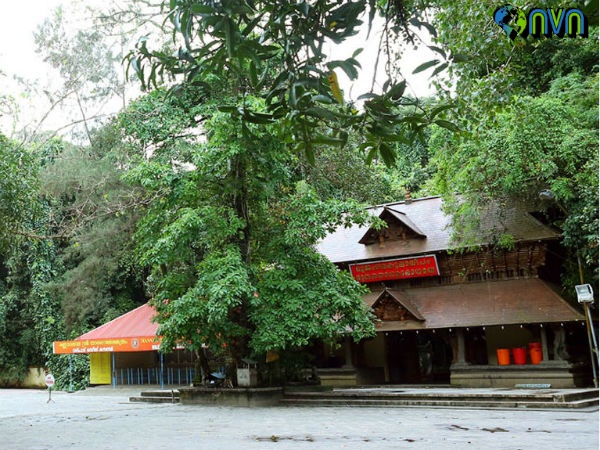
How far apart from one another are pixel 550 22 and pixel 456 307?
629 inches

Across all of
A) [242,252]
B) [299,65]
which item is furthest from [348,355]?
[299,65]

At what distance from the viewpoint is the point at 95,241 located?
87.4 ft

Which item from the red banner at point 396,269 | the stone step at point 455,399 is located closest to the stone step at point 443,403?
the stone step at point 455,399

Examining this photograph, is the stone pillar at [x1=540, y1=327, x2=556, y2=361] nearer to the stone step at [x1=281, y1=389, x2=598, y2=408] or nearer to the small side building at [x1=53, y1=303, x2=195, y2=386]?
the stone step at [x1=281, y1=389, x2=598, y2=408]

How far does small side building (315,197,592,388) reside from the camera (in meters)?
17.6

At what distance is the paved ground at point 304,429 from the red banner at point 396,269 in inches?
238

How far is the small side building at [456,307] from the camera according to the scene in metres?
17.6

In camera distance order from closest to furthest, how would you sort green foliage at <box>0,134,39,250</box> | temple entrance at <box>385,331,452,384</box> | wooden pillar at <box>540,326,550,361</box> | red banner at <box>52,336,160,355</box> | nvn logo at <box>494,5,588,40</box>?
nvn logo at <box>494,5,588,40</box>, green foliage at <box>0,134,39,250</box>, wooden pillar at <box>540,326,550,361</box>, temple entrance at <box>385,331,452,384</box>, red banner at <box>52,336,160,355</box>

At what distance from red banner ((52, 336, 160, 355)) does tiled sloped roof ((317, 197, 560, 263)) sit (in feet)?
21.8

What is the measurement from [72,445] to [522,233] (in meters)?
12.9

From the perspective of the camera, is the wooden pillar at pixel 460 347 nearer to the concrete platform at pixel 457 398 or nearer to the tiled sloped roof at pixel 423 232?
the concrete platform at pixel 457 398

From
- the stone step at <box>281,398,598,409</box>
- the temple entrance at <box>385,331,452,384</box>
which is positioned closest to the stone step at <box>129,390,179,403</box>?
the stone step at <box>281,398,598,409</box>

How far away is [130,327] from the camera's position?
81.6 feet

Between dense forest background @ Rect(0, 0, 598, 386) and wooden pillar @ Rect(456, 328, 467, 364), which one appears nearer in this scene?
dense forest background @ Rect(0, 0, 598, 386)
